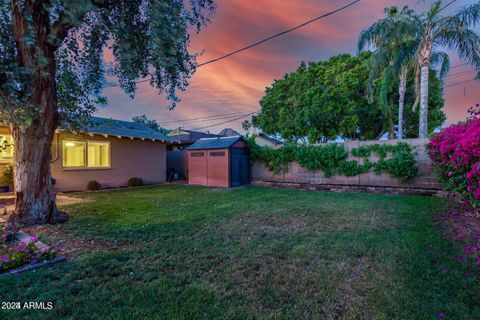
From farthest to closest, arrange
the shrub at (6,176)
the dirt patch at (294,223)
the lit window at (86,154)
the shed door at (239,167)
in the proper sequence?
the shed door at (239,167)
the lit window at (86,154)
the shrub at (6,176)
the dirt patch at (294,223)

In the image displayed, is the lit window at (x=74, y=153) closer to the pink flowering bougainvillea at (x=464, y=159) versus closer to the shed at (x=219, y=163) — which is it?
the shed at (x=219, y=163)

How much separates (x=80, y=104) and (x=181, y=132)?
58.9 feet

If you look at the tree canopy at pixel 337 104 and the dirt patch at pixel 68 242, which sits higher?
the tree canopy at pixel 337 104

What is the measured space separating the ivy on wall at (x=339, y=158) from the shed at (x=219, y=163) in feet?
2.96

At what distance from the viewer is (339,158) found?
903 centimetres

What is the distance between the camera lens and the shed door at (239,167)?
33.3ft

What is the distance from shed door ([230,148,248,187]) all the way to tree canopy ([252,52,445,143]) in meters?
5.43

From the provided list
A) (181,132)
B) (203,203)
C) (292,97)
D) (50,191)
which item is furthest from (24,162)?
(181,132)

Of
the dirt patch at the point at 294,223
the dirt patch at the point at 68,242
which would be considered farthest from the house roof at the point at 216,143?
the dirt patch at the point at 68,242

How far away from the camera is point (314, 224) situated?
417 centimetres

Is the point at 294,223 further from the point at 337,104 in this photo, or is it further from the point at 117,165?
the point at 337,104

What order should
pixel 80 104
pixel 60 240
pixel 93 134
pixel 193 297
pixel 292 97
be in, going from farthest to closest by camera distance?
pixel 292 97
pixel 93 134
pixel 80 104
pixel 60 240
pixel 193 297

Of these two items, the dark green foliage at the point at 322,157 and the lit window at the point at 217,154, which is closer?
the dark green foliage at the point at 322,157

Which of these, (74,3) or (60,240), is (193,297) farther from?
(74,3)
